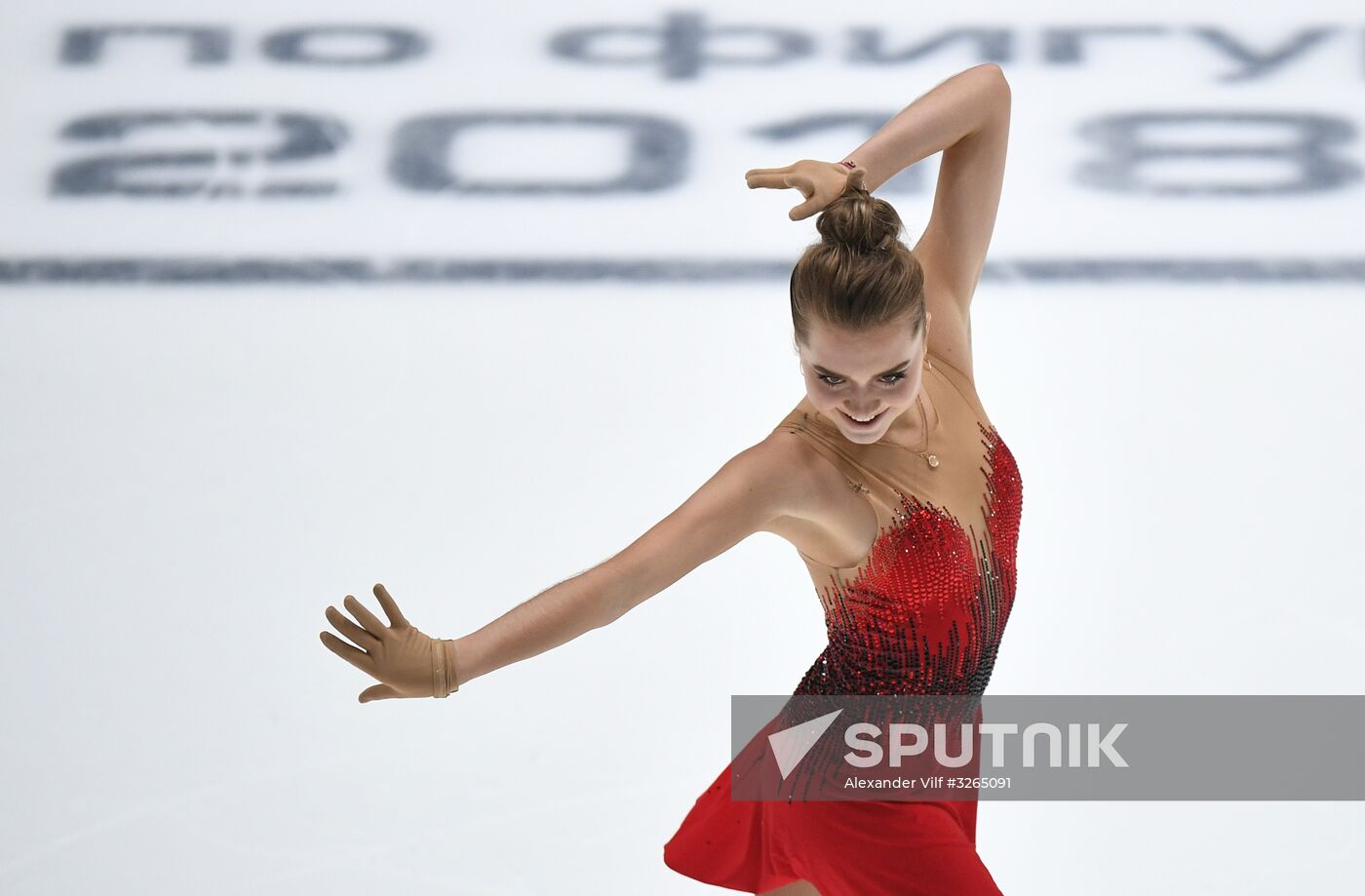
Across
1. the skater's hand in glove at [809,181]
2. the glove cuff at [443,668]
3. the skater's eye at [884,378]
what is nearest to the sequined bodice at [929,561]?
the skater's eye at [884,378]

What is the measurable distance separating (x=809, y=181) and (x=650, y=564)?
1.66 feet

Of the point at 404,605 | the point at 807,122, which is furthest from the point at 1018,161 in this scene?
the point at 404,605

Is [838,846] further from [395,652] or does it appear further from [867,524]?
[395,652]

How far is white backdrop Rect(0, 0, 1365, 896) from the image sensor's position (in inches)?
128

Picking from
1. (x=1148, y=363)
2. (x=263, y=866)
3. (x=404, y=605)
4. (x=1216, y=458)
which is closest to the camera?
(x=263, y=866)

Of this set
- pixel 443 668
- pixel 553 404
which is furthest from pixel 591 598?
pixel 553 404

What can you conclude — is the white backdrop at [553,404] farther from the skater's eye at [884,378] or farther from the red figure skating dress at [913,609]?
the skater's eye at [884,378]

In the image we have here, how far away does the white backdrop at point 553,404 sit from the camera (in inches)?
128

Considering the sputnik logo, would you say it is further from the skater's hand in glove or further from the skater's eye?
the skater's hand in glove

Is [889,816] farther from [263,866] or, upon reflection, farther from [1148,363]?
[1148,363]

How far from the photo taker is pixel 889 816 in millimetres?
2459

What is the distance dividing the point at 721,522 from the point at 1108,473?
180cm

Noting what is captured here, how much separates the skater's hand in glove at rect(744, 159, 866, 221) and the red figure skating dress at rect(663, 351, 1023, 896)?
0.25 m

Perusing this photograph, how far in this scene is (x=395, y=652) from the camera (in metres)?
2.04
